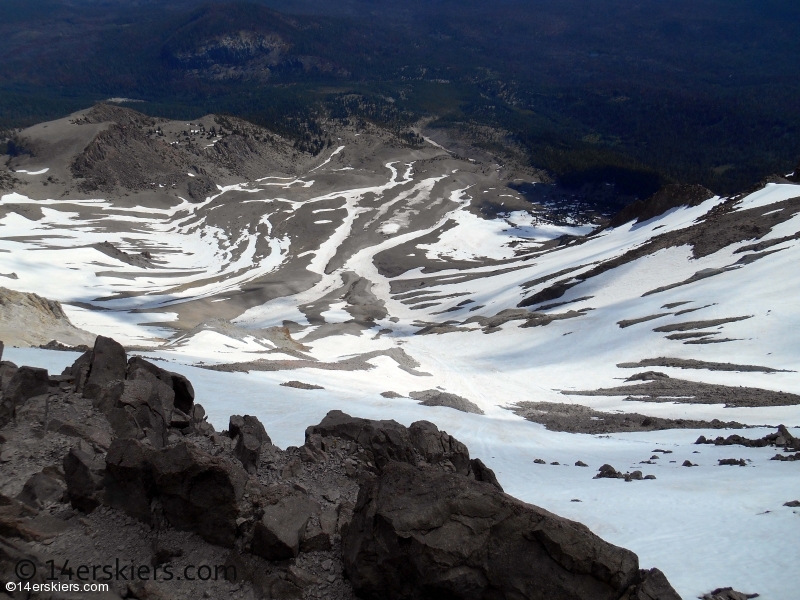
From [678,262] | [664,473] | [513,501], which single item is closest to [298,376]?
[664,473]

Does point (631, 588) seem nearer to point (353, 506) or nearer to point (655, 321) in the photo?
point (353, 506)

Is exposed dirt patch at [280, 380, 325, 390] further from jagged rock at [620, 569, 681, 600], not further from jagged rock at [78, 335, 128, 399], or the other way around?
jagged rock at [620, 569, 681, 600]

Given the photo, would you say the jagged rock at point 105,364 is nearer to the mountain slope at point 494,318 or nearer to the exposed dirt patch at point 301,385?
the mountain slope at point 494,318

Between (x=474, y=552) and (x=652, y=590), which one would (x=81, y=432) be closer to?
(x=474, y=552)

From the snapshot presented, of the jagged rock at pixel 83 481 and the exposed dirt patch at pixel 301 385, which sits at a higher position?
the jagged rock at pixel 83 481

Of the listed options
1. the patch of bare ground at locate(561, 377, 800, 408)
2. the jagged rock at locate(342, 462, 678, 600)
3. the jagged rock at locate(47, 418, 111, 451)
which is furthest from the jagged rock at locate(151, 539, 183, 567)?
the patch of bare ground at locate(561, 377, 800, 408)

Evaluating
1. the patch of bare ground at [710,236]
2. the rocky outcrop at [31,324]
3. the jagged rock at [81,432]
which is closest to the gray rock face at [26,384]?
the jagged rock at [81,432]

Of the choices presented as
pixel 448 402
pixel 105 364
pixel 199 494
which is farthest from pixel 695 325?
pixel 199 494
